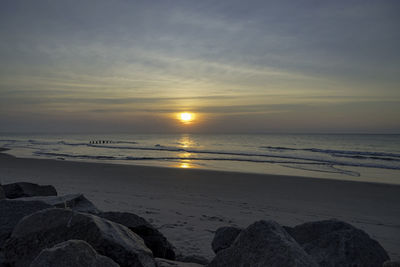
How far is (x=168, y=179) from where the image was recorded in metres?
14.0

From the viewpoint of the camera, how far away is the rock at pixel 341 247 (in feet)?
12.5

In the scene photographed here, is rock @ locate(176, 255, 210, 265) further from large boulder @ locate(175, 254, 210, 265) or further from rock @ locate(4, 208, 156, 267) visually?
rock @ locate(4, 208, 156, 267)

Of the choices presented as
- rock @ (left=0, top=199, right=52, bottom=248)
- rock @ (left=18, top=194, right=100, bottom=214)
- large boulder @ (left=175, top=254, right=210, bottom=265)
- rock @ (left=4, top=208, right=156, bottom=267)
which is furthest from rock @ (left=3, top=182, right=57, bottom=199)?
large boulder @ (left=175, top=254, right=210, bottom=265)

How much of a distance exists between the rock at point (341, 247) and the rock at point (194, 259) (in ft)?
4.75

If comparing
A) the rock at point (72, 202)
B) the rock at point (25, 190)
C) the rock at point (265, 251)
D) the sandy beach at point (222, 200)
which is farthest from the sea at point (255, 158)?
the rock at point (265, 251)

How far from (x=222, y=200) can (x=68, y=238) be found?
6803 mm

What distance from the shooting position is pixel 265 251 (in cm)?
282

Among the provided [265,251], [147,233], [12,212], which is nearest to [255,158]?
[147,233]

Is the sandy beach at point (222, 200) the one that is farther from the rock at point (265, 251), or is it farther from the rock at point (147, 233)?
the rock at point (265, 251)

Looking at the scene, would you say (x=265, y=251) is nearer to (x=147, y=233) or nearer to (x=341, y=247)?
(x=341, y=247)

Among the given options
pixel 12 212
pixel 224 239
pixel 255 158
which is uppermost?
pixel 12 212

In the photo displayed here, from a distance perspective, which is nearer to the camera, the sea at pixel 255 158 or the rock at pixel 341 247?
the rock at pixel 341 247

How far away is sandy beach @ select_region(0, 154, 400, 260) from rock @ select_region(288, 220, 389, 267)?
1755 millimetres

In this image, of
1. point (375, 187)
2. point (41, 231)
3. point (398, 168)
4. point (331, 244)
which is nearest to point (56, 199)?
point (41, 231)
